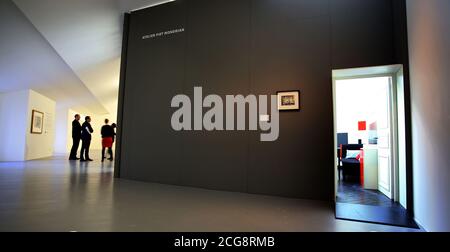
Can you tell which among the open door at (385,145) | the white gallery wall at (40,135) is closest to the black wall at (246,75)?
the open door at (385,145)

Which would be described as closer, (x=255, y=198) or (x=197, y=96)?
(x=255, y=198)

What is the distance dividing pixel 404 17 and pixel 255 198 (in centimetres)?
279

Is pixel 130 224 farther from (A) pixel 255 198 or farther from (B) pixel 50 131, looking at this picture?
(B) pixel 50 131

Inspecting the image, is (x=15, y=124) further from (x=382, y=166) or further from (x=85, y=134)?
(x=382, y=166)

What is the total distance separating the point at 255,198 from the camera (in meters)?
3.11

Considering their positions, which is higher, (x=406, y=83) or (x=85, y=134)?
(x=406, y=83)

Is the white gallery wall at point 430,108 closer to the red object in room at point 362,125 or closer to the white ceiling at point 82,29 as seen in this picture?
the white ceiling at point 82,29

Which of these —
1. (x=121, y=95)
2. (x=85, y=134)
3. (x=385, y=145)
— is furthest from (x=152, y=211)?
(x=85, y=134)

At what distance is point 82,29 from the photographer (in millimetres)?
5246

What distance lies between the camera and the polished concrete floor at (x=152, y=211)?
1946mm

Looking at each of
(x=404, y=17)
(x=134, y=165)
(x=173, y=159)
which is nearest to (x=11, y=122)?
(x=134, y=165)

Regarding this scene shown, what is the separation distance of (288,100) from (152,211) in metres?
2.28

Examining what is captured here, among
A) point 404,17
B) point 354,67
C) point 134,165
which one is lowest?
point 134,165

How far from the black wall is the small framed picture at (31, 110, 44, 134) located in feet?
16.5
